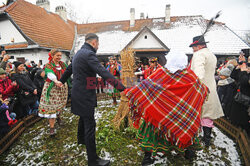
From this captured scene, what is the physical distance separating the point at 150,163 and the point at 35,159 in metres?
2.13

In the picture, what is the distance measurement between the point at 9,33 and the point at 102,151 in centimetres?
1374

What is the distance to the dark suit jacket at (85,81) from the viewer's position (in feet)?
6.62

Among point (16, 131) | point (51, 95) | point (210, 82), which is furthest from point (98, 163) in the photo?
point (210, 82)

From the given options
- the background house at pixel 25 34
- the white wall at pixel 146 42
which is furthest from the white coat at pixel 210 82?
the background house at pixel 25 34

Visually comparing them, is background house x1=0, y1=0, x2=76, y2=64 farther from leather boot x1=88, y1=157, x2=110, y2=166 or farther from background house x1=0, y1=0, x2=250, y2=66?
leather boot x1=88, y1=157, x2=110, y2=166

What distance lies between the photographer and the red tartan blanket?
1987 mm

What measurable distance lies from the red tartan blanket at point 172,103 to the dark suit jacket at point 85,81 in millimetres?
428

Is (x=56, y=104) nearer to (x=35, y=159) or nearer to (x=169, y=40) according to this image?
(x=35, y=159)

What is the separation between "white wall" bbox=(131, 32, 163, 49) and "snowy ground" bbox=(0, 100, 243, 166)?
9738 millimetres

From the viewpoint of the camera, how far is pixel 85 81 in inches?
83.1

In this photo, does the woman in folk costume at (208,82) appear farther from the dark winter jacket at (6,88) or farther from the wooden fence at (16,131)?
the dark winter jacket at (6,88)

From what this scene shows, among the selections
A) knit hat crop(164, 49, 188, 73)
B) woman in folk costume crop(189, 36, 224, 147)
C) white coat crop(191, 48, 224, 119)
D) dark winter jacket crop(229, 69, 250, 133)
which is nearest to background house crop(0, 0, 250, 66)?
woman in folk costume crop(189, 36, 224, 147)

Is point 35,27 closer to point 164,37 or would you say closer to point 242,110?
point 164,37

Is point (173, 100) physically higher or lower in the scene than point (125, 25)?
lower
